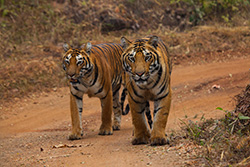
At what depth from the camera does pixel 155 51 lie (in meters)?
5.15

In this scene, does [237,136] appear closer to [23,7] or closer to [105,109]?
[105,109]

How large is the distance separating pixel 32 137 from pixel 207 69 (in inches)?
210

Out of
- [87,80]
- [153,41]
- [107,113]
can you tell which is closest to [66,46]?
[87,80]

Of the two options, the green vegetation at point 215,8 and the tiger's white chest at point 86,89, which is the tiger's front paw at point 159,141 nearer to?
the tiger's white chest at point 86,89

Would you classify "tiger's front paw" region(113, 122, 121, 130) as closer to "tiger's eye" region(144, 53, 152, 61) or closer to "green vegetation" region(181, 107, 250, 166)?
"green vegetation" region(181, 107, 250, 166)

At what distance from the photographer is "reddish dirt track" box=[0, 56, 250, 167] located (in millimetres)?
4848

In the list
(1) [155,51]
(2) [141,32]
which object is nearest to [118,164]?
(1) [155,51]

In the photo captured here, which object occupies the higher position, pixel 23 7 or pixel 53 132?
pixel 23 7

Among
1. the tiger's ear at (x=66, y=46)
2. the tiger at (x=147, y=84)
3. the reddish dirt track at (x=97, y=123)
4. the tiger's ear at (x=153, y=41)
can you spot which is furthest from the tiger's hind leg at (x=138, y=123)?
the tiger's ear at (x=66, y=46)

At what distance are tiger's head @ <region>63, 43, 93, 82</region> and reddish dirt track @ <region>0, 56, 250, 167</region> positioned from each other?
3.38 feet

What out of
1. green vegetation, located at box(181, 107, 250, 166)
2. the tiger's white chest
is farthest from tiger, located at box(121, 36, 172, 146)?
the tiger's white chest

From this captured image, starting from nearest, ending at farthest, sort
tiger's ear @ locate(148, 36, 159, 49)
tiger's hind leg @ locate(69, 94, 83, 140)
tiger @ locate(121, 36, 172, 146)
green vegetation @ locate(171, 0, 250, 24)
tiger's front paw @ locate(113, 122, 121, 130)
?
tiger @ locate(121, 36, 172, 146) < tiger's ear @ locate(148, 36, 159, 49) < tiger's hind leg @ locate(69, 94, 83, 140) < tiger's front paw @ locate(113, 122, 121, 130) < green vegetation @ locate(171, 0, 250, 24)

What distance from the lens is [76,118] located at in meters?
6.62

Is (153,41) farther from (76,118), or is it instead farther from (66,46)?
(76,118)
